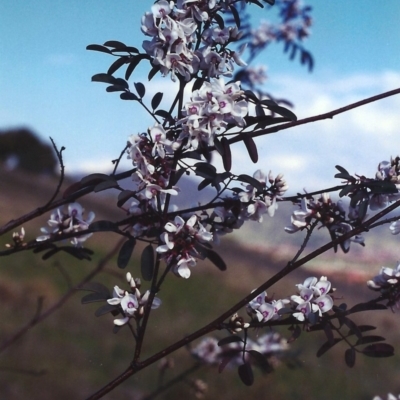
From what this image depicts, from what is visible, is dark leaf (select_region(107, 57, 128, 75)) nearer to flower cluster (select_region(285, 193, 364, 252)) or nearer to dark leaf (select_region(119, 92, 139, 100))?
dark leaf (select_region(119, 92, 139, 100))

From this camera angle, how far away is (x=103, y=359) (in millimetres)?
2664

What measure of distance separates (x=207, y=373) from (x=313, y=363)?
1.84 ft

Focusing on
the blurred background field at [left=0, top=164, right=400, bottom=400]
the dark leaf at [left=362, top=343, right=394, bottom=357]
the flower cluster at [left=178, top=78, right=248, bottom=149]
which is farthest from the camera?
the blurred background field at [left=0, top=164, right=400, bottom=400]

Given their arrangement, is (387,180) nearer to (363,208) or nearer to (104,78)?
(363,208)

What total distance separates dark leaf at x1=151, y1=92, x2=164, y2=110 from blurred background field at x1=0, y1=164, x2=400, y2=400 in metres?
1.18

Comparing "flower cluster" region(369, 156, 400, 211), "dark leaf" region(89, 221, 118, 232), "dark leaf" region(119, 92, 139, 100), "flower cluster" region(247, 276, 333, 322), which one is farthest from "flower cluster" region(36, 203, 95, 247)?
"flower cluster" region(369, 156, 400, 211)

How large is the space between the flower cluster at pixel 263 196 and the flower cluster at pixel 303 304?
3.8 inches

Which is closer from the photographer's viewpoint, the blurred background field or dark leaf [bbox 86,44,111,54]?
dark leaf [bbox 86,44,111,54]

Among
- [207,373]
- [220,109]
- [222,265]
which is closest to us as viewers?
[220,109]

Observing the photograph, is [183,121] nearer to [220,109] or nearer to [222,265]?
[220,109]

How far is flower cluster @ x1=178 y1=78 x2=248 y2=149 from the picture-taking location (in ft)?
2.08

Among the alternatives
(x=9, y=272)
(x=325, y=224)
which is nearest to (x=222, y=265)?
(x=325, y=224)

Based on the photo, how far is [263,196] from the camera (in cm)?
72

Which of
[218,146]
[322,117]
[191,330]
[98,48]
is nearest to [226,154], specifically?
[218,146]
